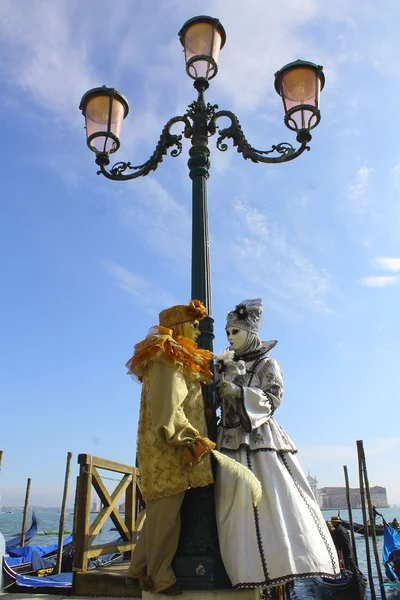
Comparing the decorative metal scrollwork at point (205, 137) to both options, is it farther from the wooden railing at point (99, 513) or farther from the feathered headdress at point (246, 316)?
the wooden railing at point (99, 513)

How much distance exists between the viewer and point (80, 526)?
541 centimetres

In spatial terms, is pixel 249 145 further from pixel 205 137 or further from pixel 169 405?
pixel 169 405

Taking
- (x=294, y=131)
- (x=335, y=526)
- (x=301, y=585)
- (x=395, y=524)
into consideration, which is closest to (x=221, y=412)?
(x=294, y=131)

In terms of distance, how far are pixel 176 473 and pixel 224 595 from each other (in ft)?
2.08

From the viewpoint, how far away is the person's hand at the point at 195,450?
249cm

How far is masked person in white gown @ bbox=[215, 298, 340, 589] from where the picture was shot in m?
2.45

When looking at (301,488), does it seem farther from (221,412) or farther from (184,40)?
(184,40)

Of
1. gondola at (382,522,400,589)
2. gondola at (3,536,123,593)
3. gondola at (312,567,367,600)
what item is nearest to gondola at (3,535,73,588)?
gondola at (3,536,123,593)

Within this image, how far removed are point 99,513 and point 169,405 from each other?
3.92 metres

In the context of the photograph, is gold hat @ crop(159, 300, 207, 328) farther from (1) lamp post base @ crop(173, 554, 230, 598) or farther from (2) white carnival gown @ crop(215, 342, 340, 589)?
(1) lamp post base @ crop(173, 554, 230, 598)

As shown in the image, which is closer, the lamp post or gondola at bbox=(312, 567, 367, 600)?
the lamp post

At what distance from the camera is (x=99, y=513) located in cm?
577

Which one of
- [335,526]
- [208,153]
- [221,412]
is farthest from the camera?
[335,526]

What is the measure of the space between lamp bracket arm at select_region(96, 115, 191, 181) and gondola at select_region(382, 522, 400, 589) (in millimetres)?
12593
